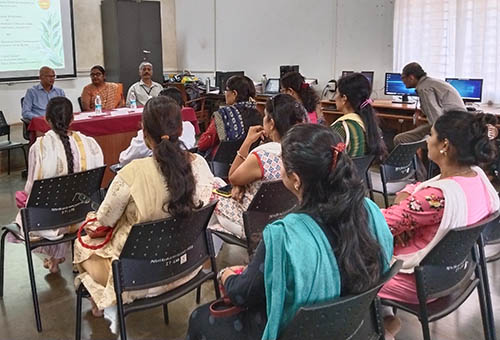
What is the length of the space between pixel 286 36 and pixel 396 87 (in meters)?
2.13

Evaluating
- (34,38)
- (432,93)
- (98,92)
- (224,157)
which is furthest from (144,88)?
(432,93)

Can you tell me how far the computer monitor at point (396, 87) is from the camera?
19.8 feet

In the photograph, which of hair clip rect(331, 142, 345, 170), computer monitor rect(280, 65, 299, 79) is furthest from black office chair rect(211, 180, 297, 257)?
computer monitor rect(280, 65, 299, 79)

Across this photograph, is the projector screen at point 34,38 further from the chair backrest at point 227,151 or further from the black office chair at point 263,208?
the black office chair at point 263,208

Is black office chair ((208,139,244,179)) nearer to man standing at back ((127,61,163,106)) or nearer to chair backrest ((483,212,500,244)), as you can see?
chair backrest ((483,212,500,244))

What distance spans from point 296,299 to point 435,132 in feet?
3.59

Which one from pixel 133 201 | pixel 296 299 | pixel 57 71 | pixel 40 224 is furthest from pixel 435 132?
pixel 57 71

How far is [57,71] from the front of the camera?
25.2ft

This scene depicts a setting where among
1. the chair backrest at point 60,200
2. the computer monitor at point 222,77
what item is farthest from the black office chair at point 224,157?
the computer monitor at point 222,77

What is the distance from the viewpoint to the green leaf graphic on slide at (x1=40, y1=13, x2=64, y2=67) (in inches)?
291

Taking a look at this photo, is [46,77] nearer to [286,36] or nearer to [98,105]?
[98,105]

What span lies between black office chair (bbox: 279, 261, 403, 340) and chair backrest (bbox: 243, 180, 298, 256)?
0.95 metres

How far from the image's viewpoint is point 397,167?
3.60 m

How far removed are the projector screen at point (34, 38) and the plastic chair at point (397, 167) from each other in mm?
5790
